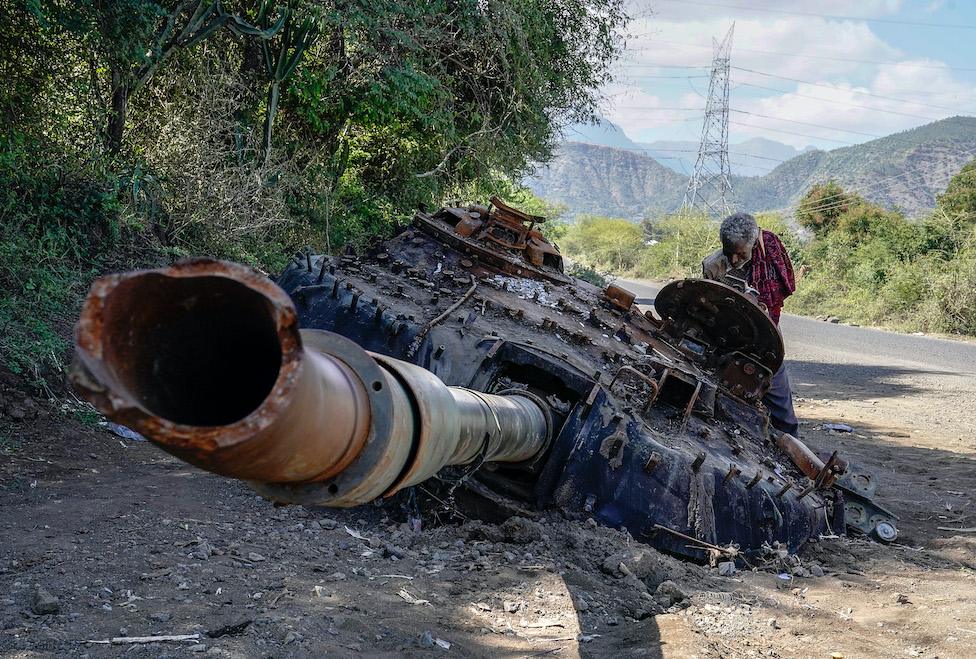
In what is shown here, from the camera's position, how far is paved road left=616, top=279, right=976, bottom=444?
12.0 m

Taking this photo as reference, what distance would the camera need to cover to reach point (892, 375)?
15898 millimetres

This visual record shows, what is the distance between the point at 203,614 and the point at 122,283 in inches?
93.2

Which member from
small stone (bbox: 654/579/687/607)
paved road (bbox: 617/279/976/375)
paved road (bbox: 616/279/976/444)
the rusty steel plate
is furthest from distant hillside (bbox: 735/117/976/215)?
small stone (bbox: 654/579/687/607)

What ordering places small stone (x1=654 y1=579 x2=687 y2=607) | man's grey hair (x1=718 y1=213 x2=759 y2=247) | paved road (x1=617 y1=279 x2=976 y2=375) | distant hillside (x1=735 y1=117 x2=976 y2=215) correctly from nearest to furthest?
small stone (x1=654 y1=579 x2=687 y2=607) → man's grey hair (x1=718 y1=213 x2=759 y2=247) → paved road (x1=617 y1=279 x2=976 y2=375) → distant hillside (x1=735 y1=117 x2=976 y2=215)

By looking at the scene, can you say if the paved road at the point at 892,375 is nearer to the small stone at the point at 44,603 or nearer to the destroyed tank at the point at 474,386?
the destroyed tank at the point at 474,386

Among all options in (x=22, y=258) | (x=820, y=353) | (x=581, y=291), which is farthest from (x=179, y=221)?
(x=820, y=353)

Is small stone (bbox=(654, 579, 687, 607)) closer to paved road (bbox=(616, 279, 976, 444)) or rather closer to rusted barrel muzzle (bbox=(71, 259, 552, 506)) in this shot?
rusted barrel muzzle (bbox=(71, 259, 552, 506))

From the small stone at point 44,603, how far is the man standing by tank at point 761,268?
4.47 metres

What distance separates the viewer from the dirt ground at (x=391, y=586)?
352 centimetres

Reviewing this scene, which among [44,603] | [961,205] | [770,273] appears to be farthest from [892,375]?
[961,205]

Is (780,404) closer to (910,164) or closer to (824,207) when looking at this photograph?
(824,207)

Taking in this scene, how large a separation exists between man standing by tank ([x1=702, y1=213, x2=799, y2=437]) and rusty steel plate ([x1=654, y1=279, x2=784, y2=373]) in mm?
525

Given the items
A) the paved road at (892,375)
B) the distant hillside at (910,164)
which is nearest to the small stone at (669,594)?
the paved road at (892,375)

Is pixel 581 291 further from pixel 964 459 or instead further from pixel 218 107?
pixel 218 107
